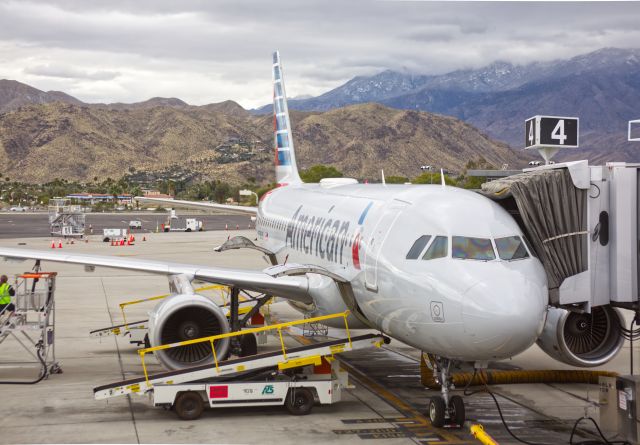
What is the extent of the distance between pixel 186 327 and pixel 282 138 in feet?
55.7

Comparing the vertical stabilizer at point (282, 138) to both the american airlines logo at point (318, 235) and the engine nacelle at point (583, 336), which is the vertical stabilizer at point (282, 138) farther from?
the engine nacelle at point (583, 336)

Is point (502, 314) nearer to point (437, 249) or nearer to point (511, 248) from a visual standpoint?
point (511, 248)

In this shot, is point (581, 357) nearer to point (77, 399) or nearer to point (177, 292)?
point (177, 292)

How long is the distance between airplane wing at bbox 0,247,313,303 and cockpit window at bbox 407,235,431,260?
4467 mm

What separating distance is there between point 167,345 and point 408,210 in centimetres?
529

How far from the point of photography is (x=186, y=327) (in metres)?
17.0

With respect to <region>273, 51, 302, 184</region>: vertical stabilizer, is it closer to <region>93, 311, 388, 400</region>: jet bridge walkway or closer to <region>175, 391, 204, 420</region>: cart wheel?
<region>93, 311, 388, 400</region>: jet bridge walkway

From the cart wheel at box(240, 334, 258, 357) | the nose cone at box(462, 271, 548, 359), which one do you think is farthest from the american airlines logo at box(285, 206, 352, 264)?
the nose cone at box(462, 271, 548, 359)

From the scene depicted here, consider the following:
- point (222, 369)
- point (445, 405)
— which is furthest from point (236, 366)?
point (445, 405)

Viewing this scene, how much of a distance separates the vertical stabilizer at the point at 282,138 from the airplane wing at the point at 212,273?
40.2 feet

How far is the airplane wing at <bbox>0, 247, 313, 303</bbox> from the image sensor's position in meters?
18.1

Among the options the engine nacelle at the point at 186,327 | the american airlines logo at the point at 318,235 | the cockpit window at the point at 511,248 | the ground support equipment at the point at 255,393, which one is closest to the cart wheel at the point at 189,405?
the ground support equipment at the point at 255,393

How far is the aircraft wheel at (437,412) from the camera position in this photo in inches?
563

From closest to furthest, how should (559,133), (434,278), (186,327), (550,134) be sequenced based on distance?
(434,278) < (186,327) < (559,133) < (550,134)
